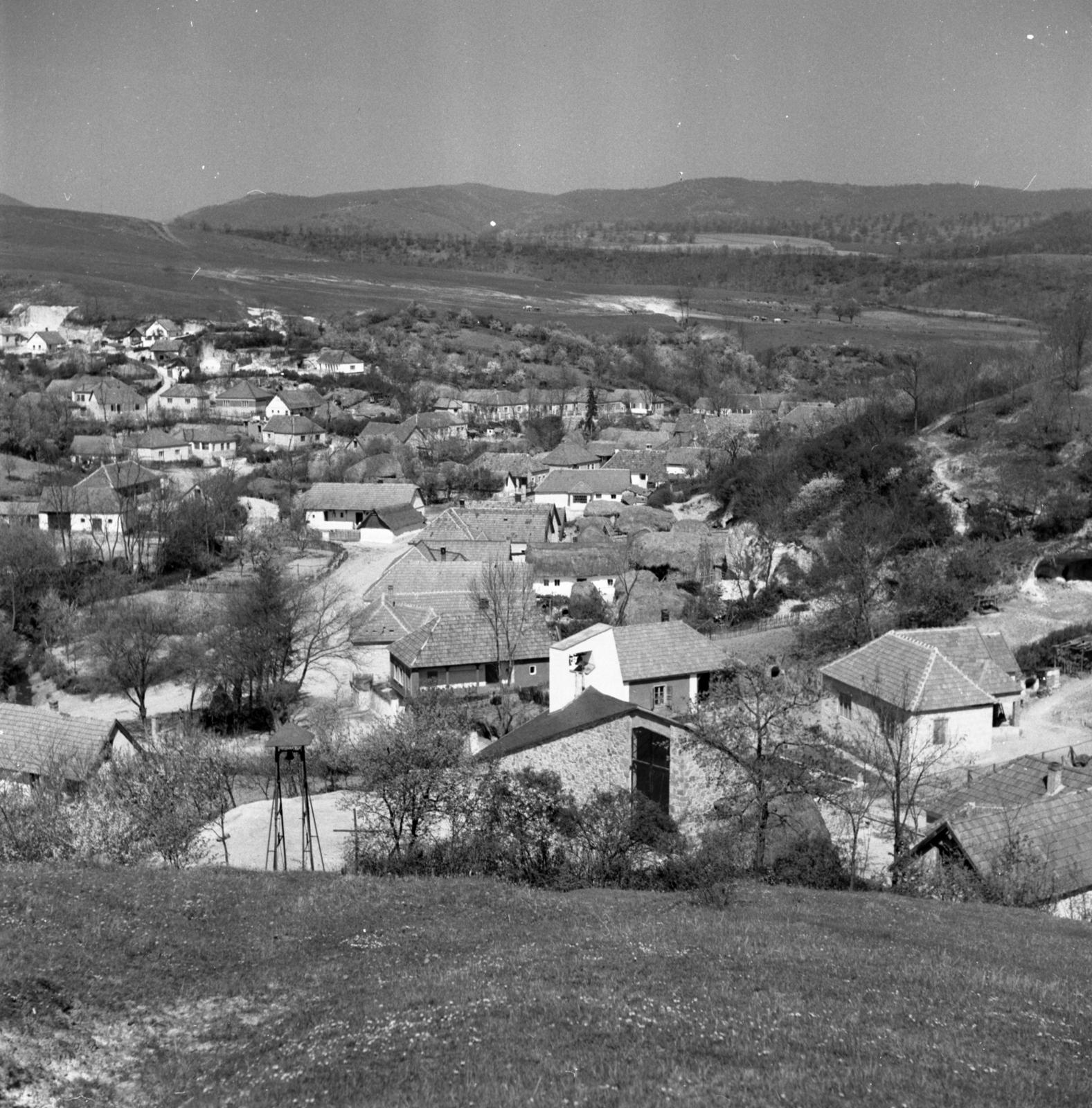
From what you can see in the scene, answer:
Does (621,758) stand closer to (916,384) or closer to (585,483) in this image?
(916,384)

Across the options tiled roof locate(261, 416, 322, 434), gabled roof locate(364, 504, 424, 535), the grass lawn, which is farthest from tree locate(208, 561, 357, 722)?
tiled roof locate(261, 416, 322, 434)

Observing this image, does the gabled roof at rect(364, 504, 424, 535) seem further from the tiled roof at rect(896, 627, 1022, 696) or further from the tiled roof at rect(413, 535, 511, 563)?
the tiled roof at rect(896, 627, 1022, 696)

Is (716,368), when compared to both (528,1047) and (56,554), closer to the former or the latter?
(56,554)

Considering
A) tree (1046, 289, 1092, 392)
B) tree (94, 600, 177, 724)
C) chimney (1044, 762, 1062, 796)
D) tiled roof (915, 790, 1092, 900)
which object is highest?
tree (1046, 289, 1092, 392)

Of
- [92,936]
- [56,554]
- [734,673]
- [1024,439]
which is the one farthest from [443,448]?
[92,936]

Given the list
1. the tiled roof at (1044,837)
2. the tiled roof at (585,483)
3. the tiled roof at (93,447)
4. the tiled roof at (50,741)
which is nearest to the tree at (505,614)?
the tiled roof at (50,741)
